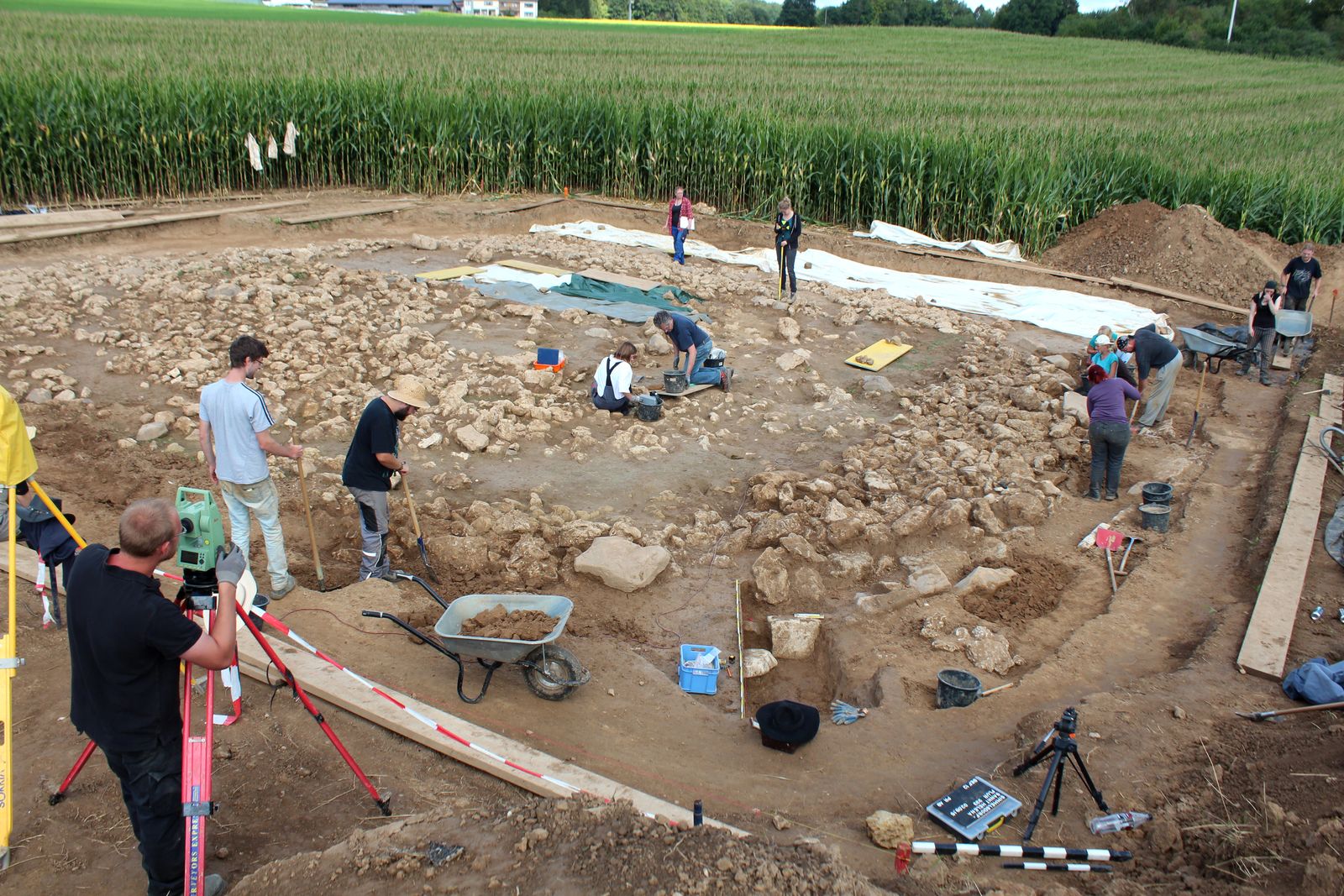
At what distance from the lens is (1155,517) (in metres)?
8.20

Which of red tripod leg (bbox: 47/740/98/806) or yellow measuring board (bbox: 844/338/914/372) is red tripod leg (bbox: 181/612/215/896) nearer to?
red tripod leg (bbox: 47/740/98/806)

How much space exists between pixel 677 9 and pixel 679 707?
10761 centimetres

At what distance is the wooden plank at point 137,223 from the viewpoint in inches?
579

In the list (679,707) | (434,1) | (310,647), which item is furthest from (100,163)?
(434,1)

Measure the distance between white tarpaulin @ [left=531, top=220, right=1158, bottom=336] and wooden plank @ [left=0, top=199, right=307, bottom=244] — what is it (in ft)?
18.3

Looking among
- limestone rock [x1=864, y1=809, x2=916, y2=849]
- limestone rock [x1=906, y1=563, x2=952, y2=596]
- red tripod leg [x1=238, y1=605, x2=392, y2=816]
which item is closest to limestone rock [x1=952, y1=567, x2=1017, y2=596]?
limestone rock [x1=906, y1=563, x2=952, y2=596]

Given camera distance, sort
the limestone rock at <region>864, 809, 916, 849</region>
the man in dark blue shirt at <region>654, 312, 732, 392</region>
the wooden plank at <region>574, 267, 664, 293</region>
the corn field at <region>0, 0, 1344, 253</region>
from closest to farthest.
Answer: the limestone rock at <region>864, 809, 916, 849</region>
the man in dark blue shirt at <region>654, 312, 732, 392</region>
the wooden plank at <region>574, 267, 664, 293</region>
the corn field at <region>0, 0, 1344, 253</region>

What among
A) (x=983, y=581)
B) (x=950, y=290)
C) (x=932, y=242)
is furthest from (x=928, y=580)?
(x=932, y=242)

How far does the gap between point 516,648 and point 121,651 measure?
2308 mm

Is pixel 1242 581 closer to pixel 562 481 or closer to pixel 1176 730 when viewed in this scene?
pixel 1176 730

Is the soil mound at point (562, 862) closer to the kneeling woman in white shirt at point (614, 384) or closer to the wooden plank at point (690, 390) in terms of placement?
the kneeling woman in white shirt at point (614, 384)

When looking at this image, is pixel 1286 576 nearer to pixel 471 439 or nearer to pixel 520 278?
pixel 471 439

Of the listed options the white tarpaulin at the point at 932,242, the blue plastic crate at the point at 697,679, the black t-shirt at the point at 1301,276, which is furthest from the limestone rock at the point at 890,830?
the white tarpaulin at the point at 932,242

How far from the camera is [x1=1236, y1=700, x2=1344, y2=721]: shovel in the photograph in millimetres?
5434
